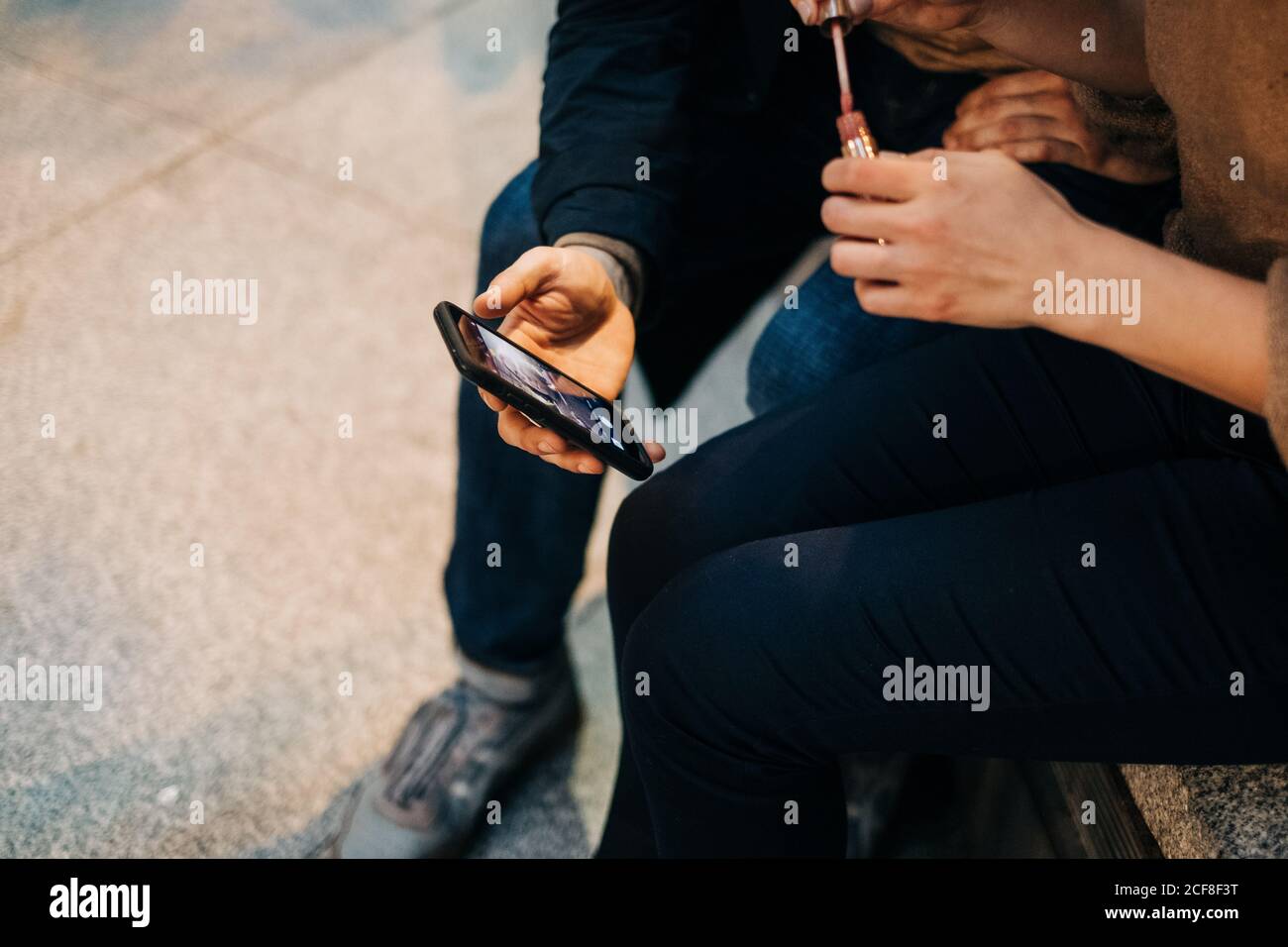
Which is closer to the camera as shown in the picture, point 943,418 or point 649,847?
point 943,418

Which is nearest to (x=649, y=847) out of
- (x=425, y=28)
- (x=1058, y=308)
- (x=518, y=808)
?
(x=518, y=808)

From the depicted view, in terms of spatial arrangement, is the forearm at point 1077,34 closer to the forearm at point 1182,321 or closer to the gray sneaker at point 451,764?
the forearm at point 1182,321

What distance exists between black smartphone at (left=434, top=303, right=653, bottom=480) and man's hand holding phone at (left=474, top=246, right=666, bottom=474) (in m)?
0.02

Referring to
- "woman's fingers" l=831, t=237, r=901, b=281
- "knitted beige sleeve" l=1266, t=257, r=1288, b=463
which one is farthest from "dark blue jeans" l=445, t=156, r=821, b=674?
"knitted beige sleeve" l=1266, t=257, r=1288, b=463

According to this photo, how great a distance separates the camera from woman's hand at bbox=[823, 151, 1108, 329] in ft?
2.71

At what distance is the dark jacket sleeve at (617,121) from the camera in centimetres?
110

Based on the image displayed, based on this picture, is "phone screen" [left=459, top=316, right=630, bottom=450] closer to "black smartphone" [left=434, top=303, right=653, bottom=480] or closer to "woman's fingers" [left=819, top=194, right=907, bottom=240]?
"black smartphone" [left=434, top=303, right=653, bottom=480]

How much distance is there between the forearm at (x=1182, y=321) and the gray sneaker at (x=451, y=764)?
812 mm

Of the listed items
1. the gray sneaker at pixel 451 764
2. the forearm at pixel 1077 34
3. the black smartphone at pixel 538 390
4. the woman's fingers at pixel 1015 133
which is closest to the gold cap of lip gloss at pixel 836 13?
the forearm at pixel 1077 34

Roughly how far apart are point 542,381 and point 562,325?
0.41 ft

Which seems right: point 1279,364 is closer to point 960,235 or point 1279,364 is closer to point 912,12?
point 960,235
